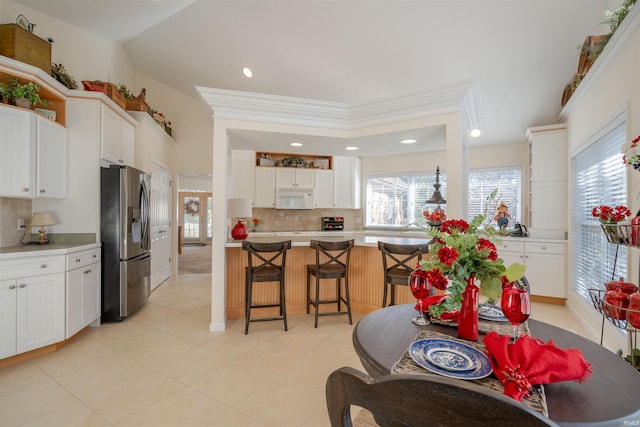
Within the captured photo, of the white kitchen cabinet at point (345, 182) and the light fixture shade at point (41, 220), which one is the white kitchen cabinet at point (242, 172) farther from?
the light fixture shade at point (41, 220)

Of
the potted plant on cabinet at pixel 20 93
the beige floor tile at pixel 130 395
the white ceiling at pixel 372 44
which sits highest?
the white ceiling at pixel 372 44

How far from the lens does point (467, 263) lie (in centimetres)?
109

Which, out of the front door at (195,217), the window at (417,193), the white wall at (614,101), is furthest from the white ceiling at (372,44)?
the front door at (195,217)

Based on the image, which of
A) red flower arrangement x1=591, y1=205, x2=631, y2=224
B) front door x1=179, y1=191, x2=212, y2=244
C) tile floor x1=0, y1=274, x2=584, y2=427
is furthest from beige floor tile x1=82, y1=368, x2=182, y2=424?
front door x1=179, y1=191, x2=212, y2=244

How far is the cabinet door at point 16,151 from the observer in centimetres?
251

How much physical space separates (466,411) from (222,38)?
4795mm

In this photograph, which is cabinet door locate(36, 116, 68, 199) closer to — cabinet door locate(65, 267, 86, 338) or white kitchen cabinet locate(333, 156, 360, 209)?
cabinet door locate(65, 267, 86, 338)

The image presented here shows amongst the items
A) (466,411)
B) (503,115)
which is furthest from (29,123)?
(503,115)

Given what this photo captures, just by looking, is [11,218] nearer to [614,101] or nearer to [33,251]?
[33,251]

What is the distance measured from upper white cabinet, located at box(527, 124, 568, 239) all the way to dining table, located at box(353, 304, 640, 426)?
3.51 meters

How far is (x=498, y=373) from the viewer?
83 cm

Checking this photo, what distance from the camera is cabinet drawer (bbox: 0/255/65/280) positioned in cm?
232

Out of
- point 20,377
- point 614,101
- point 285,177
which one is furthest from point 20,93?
point 614,101

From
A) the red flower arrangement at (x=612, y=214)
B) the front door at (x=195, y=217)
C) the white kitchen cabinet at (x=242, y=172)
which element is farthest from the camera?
the front door at (x=195, y=217)
